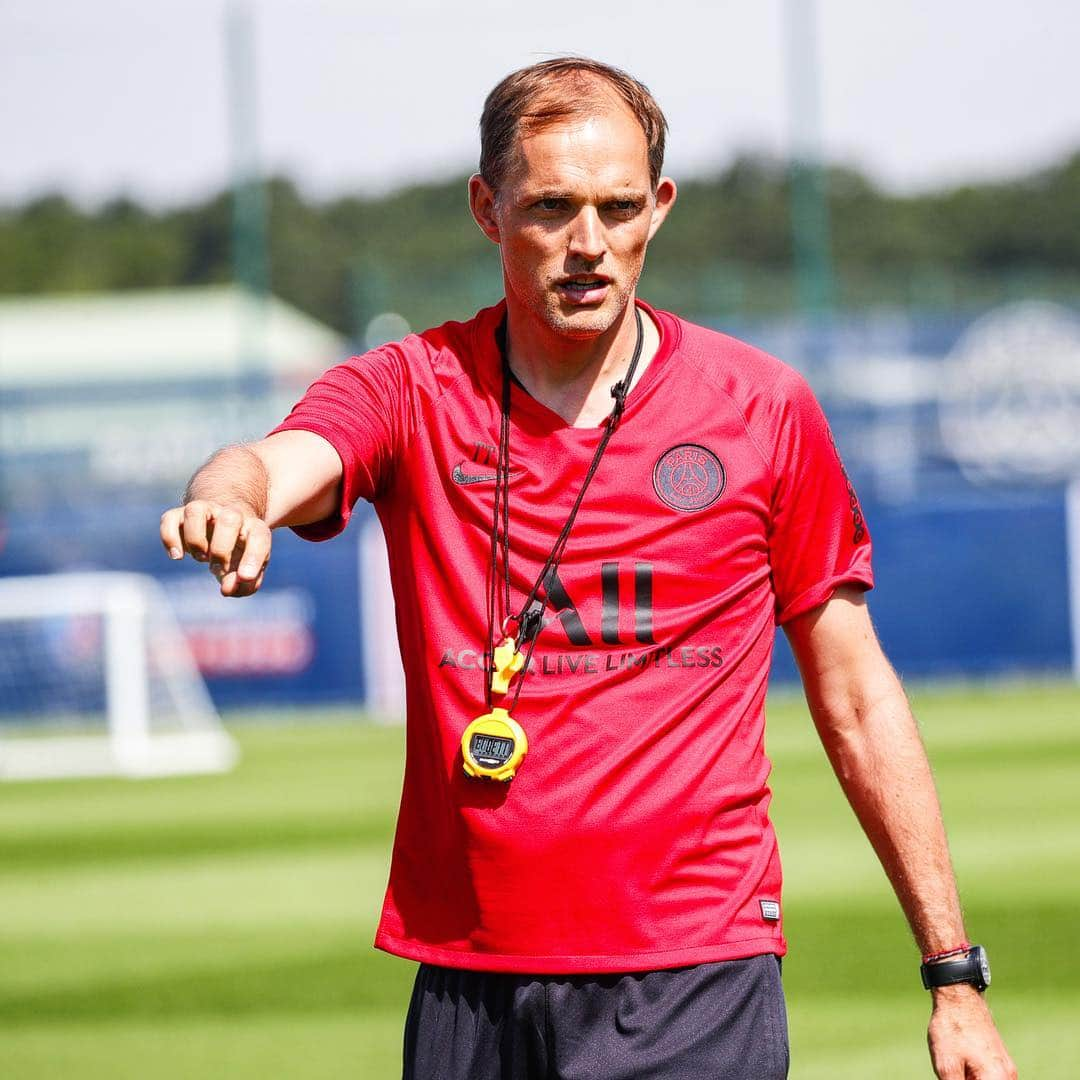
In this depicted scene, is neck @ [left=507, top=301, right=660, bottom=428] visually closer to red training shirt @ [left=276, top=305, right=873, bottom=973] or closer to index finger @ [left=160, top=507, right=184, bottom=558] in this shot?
red training shirt @ [left=276, top=305, right=873, bottom=973]

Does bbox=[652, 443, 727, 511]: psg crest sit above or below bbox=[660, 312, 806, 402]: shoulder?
below

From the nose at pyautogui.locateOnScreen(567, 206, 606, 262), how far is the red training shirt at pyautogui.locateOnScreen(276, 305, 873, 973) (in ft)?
0.87

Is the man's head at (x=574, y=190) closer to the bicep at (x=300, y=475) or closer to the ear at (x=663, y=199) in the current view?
the ear at (x=663, y=199)

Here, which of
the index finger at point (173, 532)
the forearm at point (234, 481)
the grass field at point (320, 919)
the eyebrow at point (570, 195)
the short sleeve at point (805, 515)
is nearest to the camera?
the index finger at point (173, 532)

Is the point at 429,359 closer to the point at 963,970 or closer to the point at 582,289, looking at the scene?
the point at 582,289

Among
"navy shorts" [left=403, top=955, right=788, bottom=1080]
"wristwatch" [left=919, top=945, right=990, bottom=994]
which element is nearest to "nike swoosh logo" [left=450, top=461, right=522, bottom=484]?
"navy shorts" [left=403, top=955, right=788, bottom=1080]

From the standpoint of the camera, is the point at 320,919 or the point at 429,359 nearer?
the point at 429,359

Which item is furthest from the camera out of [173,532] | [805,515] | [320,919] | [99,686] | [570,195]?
[99,686]

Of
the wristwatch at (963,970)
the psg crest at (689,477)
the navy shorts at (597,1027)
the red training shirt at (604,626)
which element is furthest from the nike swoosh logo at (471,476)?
the wristwatch at (963,970)

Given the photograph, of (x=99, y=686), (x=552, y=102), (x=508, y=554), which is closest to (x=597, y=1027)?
(x=508, y=554)

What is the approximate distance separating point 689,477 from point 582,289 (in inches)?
13.7

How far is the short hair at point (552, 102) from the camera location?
10.9ft

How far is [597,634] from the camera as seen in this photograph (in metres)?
3.25

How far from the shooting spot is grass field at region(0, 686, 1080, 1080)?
689 cm
